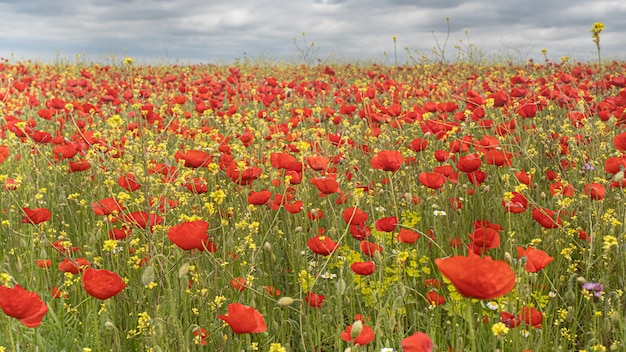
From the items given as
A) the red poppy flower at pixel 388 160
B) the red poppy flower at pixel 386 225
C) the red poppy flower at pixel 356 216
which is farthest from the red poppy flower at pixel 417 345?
the red poppy flower at pixel 388 160

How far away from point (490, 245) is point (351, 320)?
2.18 ft

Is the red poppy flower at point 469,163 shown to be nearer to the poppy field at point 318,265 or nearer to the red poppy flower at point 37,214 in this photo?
the poppy field at point 318,265

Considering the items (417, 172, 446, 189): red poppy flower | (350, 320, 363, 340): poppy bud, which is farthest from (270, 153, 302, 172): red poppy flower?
(350, 320, 363, 340): poppy bud

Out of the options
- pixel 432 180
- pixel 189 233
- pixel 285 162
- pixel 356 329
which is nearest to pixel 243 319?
pixel 356 329

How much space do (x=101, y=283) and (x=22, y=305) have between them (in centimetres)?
22

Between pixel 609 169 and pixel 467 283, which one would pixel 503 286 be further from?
pixel 609 169

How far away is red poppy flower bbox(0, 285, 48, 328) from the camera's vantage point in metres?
1.51

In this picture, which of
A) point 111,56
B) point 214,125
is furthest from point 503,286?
point 111,56

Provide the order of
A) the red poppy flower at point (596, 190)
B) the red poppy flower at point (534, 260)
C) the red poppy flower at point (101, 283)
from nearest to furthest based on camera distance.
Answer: the red poppy flower at point (101, 283) → the red poppy flower at point (534, 260) → the red poppy flower at point (596, 190)

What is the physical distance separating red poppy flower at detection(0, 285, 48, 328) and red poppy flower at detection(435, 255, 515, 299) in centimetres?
107

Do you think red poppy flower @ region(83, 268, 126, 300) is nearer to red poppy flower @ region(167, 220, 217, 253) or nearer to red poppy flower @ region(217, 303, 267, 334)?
red poppy flower @ region(167, 220, 217, 253)

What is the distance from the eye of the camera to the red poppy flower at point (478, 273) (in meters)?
1.18

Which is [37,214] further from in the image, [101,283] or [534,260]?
[534,260]

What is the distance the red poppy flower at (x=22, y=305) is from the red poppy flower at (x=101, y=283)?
6.1 inches
